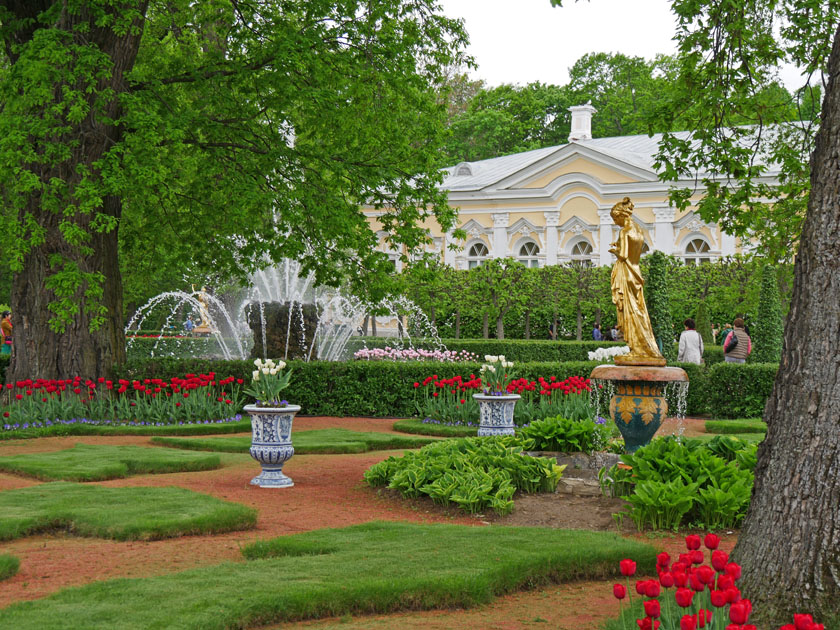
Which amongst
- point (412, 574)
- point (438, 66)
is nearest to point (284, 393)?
point (438, 66)

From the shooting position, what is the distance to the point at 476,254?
127 feet

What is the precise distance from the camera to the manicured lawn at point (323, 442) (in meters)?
11.3

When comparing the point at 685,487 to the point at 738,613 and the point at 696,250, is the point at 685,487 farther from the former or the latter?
the point at 696,250

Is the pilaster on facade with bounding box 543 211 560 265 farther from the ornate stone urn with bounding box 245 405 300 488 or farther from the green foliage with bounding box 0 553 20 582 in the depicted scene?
the green foliage with bounding box 0 553 20 582

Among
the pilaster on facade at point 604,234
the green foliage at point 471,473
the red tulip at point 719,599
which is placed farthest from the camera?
the pilaster on facade at point 604,234

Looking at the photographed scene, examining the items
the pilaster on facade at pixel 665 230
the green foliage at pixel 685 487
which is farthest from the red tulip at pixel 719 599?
the pilaster on facade at pixel 665 230

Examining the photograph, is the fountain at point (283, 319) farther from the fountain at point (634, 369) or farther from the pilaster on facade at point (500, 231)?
the pilaster on facade at point (500, 231)

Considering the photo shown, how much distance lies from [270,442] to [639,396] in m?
3.48

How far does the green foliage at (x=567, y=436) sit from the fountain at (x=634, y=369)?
20.6 inches

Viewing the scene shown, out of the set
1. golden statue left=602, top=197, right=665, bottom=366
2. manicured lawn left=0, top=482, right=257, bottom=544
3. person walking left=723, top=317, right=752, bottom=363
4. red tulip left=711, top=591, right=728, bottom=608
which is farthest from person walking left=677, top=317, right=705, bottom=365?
red tulip left=711, top=591, right=728, bottom=608

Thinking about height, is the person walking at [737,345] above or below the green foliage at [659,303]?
below

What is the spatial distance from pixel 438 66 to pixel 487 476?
28.1ft

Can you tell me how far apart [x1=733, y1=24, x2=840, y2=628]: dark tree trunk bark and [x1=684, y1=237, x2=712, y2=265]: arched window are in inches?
1182

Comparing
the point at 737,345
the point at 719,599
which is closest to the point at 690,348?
the point at 737,345
